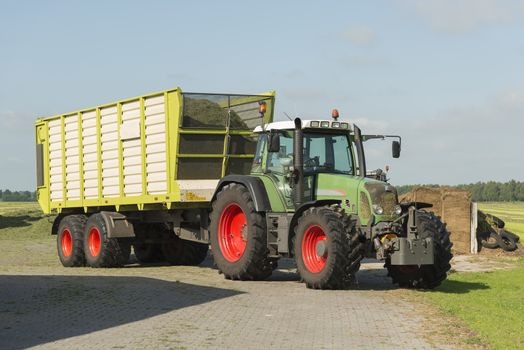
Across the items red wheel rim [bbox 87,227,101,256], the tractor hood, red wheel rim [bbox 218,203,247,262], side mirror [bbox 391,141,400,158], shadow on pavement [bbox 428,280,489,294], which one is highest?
side mirror [bbox 391,141,400,158]

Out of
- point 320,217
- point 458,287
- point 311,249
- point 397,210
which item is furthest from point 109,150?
point 458,287

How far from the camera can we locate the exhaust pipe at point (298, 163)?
14.7 m

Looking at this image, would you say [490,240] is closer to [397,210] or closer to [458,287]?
[458,287]

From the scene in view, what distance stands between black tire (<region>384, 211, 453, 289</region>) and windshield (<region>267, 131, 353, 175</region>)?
186 centimetres

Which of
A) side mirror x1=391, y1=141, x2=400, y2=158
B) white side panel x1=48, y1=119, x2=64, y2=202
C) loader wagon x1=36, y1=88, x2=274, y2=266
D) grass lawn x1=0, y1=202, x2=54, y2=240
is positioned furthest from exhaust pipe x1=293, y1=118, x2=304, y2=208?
grass lawn x1=0, y1=202, x2=54, y2=240

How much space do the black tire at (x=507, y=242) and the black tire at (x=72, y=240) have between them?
450 inches

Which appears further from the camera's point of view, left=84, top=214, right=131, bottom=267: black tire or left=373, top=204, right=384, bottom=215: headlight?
left=84, top=214, right=131, bottom=267: black tire

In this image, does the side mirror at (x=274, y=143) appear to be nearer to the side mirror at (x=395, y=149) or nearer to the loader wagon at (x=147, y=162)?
the side mirror at (x=395, y=149)

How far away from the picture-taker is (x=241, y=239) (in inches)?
632

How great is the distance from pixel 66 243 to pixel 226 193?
21.9ft

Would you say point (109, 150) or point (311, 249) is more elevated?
point (109, 150)

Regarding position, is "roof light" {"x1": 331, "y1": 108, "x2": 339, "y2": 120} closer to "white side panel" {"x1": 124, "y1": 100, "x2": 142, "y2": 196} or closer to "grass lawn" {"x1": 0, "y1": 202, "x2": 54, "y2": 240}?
"white side panel" {"x1": 124, "y1": 100, "x2": 142, "y2": 196}

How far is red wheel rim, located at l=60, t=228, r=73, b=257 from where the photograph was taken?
20.8m

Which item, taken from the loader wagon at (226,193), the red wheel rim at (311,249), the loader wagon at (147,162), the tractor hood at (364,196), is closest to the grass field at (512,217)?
the loader wagon at (147,162)
